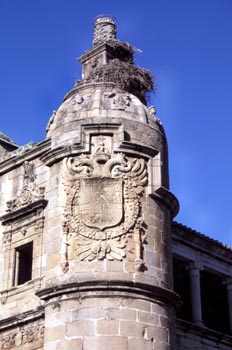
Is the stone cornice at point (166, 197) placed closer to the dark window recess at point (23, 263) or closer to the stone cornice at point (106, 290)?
the stone cornice at point (106, 290)

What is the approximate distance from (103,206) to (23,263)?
3.76 m

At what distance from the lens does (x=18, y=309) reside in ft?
59.0

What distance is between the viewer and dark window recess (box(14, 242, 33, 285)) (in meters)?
18.7

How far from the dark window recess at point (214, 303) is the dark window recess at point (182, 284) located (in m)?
0.58

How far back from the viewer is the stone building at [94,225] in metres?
15.5

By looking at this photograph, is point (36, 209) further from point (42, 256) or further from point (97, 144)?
point (97, 144)

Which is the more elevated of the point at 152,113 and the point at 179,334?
the point at 152,113

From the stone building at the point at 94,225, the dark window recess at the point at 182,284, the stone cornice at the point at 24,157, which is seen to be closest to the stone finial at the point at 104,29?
the stone building at the point at 94,225

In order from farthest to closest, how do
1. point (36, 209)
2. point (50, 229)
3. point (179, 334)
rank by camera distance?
point (179, 334)
point (36, 209)
point (50, 229)

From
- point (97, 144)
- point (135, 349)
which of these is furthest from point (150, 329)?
point (97, 144)

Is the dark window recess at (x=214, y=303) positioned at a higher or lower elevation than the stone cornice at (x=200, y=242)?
lower

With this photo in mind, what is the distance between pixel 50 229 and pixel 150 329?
10.4 ft

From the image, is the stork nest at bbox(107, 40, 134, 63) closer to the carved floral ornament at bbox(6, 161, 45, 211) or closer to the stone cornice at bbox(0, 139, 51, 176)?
the stone cornice at bbox(0, 139, 51, 176)

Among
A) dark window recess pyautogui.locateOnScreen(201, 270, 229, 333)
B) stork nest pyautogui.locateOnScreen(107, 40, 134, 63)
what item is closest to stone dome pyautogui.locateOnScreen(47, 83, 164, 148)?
stork nest pyautogui.locateOnScreen(107, 40, 134, 63)
